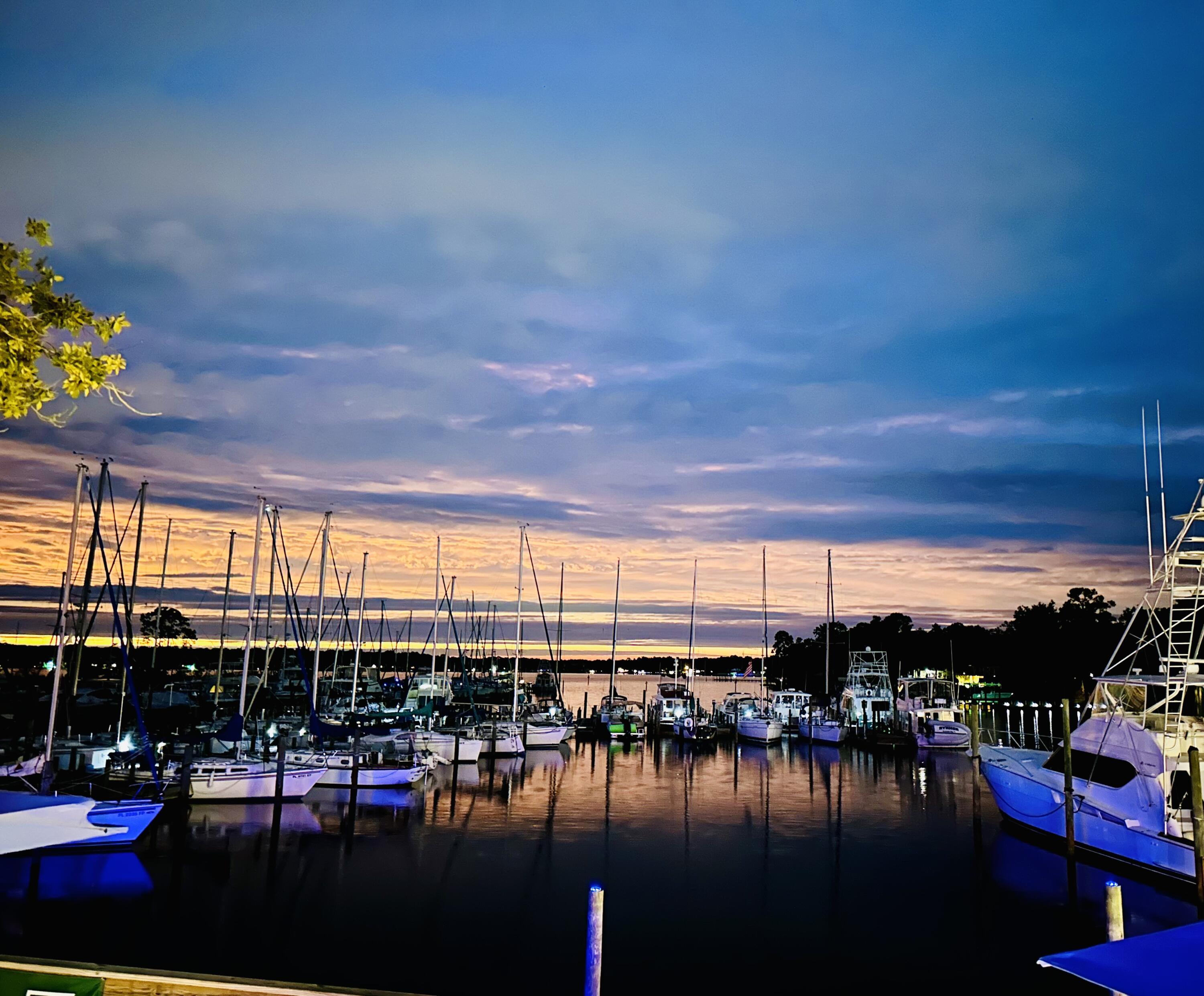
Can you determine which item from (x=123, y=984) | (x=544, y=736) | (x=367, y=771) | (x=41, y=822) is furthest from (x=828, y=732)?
(x=123, y=984)

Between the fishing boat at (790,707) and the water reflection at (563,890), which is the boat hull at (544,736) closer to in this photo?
the water reflection at (563,890)

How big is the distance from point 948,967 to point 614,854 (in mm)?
13337

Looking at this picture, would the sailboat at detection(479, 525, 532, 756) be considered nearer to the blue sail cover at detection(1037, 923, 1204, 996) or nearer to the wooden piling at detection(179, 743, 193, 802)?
the wooden piling at detection(179, 743, 193, 802)

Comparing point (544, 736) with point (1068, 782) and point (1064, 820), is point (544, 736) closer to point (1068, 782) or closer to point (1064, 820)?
point (1064, 820)

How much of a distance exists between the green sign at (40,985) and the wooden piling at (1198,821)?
21.3m

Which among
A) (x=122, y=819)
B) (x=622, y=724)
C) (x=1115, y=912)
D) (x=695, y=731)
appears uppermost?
(x=1115, y=912)

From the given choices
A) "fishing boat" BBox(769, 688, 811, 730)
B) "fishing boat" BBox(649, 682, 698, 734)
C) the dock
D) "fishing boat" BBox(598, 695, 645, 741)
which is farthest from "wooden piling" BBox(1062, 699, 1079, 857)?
"fishing boat" BBox(649, 682, 698, 734)

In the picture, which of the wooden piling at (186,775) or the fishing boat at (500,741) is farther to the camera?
the fishing boat at (500,741)

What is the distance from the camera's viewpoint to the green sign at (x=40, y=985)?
860cm

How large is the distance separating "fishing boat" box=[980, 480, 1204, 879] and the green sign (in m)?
25.0

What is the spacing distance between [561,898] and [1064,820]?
57.5 feet

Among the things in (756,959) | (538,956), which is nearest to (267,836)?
(538,956)

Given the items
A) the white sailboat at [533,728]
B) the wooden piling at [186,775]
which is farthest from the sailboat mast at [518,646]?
the wooden piling at [186,775]

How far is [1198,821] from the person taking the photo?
64.0 feet
